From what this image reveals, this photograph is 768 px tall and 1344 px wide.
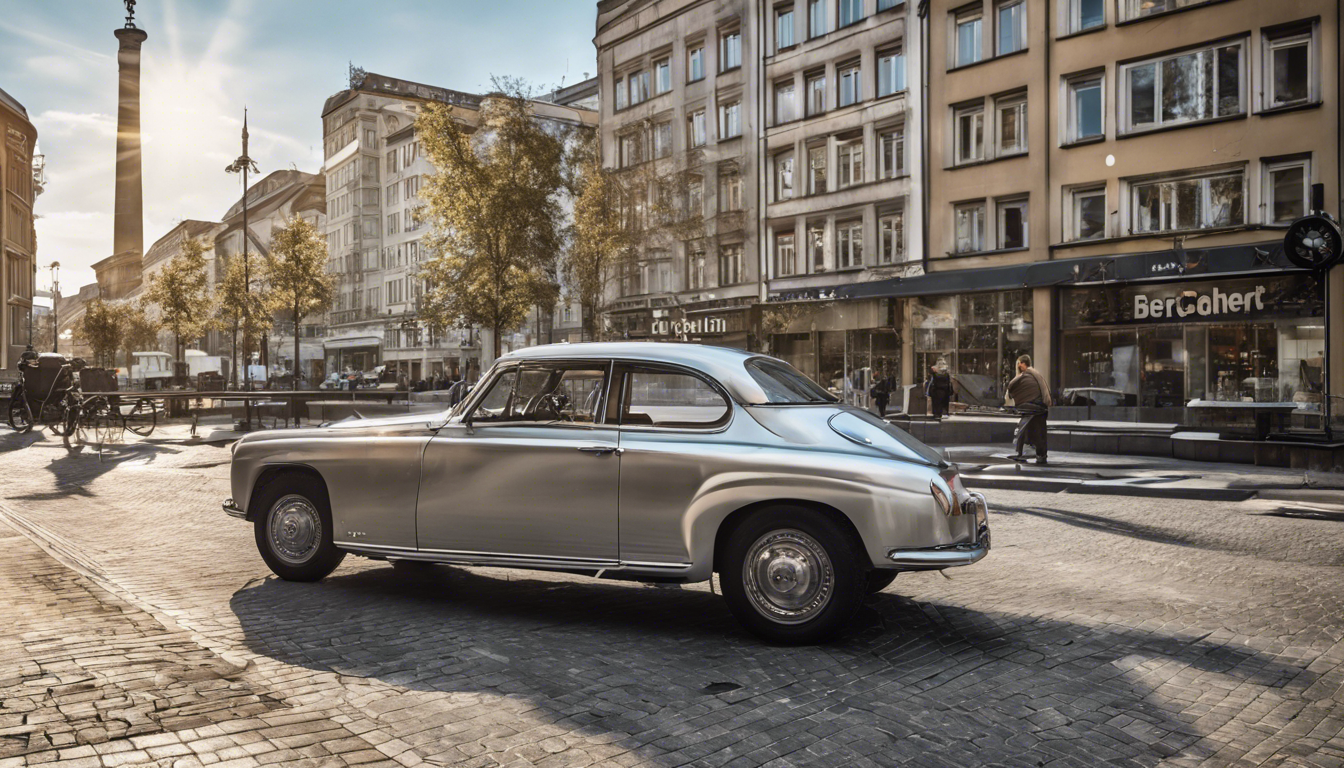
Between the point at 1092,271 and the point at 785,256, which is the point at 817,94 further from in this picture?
the point at 1092,271

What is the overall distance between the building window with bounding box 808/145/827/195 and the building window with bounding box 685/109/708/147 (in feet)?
20.3

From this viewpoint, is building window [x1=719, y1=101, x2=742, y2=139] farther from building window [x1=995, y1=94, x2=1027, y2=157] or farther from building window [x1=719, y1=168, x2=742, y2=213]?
building window [x1=995, y1=94, x2=1027, y2=157]

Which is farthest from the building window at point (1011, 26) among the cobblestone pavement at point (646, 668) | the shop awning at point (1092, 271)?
the cobblestone pavement at point (646, 668)

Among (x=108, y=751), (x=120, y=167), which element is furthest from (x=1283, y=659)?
(x=120, y=167)

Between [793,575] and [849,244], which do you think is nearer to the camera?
[793,575]

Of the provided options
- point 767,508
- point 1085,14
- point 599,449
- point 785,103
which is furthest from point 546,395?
point 785,103

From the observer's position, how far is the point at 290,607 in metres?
6.29

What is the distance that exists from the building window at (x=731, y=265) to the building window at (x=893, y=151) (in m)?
7.87

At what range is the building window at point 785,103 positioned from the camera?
41.3 meters

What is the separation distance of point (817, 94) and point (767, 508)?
3741 cm

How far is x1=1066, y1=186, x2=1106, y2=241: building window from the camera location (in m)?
30.7

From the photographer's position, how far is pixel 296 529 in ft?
23.0

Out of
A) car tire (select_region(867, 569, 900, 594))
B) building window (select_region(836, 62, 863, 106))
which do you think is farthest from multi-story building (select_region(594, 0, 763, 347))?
car tire (select_region(867, 569, 900, 594))

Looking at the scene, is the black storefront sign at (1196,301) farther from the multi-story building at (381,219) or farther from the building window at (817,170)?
the multi-story building at (381,219)
